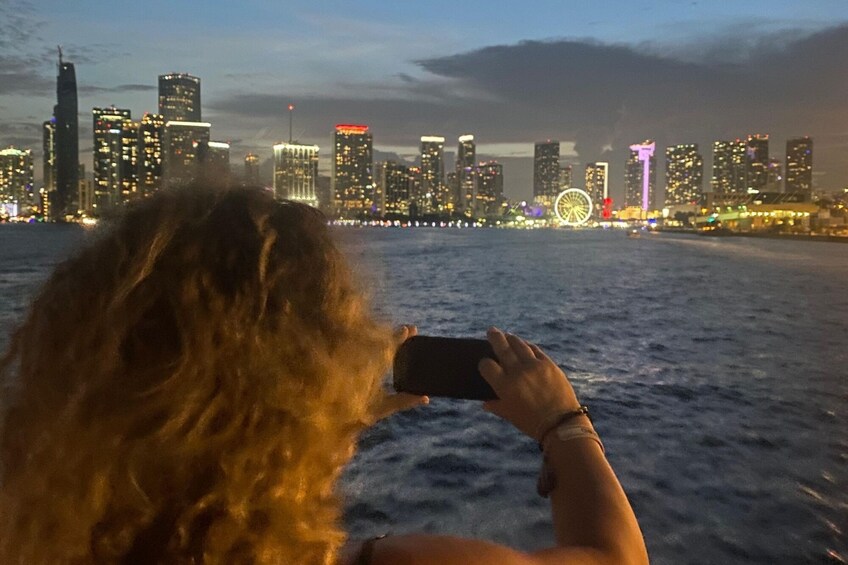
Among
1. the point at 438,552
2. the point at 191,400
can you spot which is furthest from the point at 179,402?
the point at 438,552

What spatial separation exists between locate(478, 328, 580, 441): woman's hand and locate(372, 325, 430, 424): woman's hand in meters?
0.15

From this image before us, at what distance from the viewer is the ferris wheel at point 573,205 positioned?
14025 centimetres

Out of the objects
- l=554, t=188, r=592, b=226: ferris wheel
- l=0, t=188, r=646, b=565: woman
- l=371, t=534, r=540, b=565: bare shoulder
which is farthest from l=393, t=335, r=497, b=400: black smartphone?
l=554, t=188, r=592, b=226: ferris wheel

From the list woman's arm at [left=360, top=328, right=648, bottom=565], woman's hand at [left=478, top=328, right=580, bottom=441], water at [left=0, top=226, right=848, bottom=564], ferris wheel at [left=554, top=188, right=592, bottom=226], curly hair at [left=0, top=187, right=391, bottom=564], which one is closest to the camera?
curly hair at [left=0, top=187, right=391, bottom=564]

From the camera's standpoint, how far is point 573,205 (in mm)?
143375

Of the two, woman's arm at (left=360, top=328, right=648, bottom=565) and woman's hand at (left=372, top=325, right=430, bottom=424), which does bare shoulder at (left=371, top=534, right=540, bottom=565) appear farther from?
woman's hand at (left=372, top=325, right=430, bottom=424)

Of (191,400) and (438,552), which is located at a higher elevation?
(191,400)

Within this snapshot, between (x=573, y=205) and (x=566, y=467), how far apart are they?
480ft

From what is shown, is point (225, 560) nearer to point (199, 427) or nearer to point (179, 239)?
point (199, 427)

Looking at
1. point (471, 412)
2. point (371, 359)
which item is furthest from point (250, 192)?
point (471, 412)

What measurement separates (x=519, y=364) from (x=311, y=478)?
1.52 ft

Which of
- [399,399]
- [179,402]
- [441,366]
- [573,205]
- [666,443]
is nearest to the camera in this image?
[179,402]

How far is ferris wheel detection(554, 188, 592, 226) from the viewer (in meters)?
140

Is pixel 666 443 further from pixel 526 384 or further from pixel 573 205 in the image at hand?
pixel 573 205
